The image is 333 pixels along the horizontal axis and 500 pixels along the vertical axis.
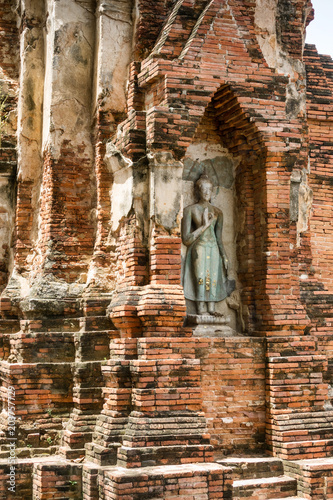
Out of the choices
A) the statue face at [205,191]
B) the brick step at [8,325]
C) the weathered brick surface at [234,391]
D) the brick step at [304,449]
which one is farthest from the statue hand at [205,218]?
the brick step at [8,325]

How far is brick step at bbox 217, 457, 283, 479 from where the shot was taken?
29.4 feet

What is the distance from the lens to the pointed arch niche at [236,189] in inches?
394

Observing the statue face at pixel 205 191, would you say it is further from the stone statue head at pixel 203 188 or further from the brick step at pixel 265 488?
the brick step at pixel 265 488

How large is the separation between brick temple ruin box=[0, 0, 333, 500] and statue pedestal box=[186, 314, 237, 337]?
0.02 meters

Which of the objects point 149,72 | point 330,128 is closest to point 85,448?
point 149,72

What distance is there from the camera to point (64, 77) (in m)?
10.8

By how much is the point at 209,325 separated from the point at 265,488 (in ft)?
7.33

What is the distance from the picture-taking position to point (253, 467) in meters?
9.03

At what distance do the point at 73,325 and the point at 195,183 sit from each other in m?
2.64

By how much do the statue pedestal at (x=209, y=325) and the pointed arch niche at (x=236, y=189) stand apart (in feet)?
0.34

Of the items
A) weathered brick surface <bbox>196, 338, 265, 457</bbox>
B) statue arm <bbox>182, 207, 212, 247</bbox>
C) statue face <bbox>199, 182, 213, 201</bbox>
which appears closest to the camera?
weathered brick surface <bbox>196, 338, 265, 457</bbox>

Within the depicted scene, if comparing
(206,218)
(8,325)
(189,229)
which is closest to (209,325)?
(189,229)

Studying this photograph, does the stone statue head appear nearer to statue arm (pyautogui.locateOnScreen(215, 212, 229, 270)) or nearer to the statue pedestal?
statue arm (pyautogui.locateOnScreen(215, 212, 229, 270))

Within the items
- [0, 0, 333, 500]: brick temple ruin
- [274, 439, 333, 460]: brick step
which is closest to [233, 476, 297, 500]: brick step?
[0, 0, 333, 500]: brick temple ruin
